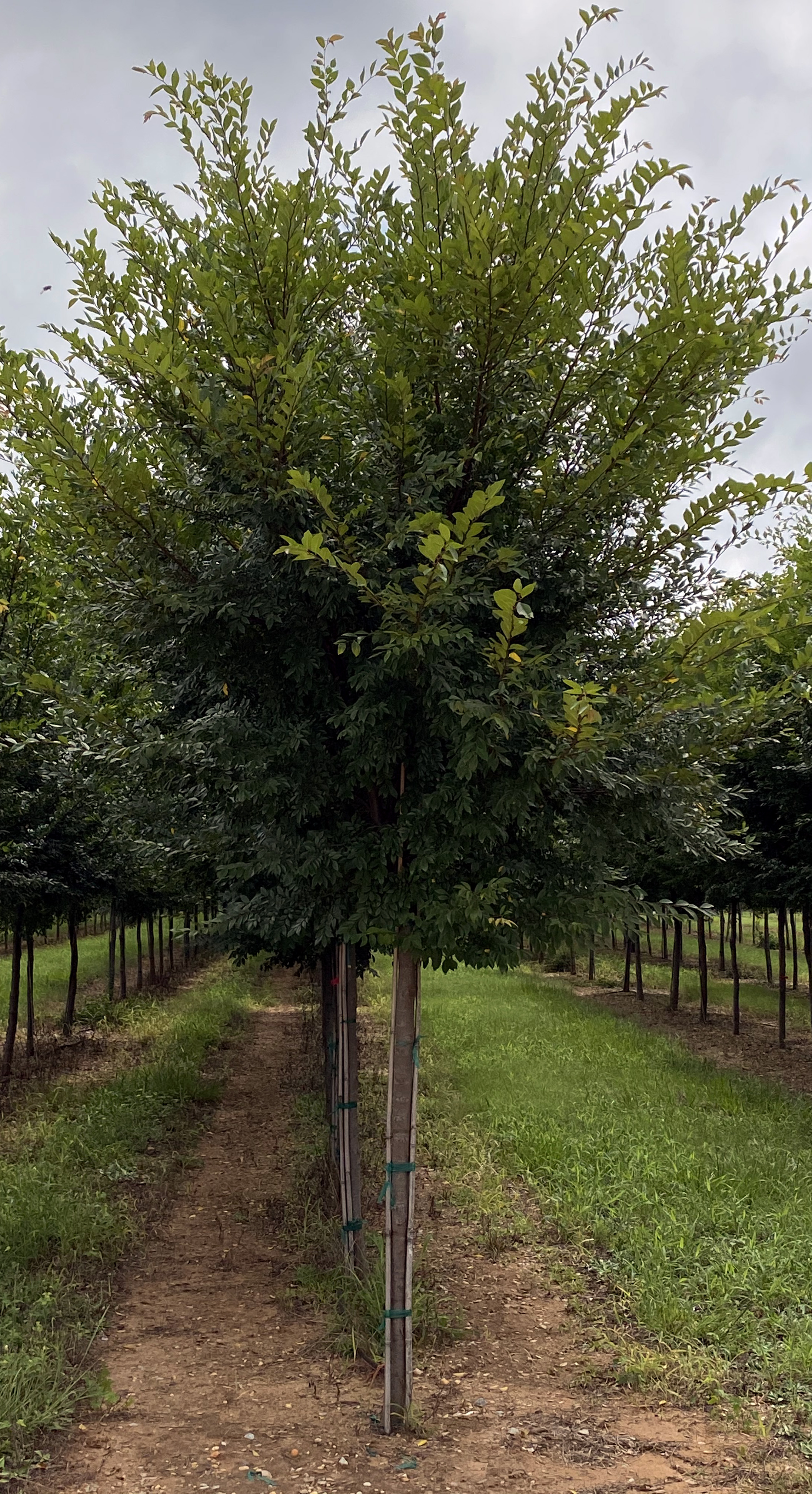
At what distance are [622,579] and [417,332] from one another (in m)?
1.35

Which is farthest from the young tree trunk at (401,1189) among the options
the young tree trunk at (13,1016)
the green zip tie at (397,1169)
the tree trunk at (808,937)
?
the tree trunk at (808,937)

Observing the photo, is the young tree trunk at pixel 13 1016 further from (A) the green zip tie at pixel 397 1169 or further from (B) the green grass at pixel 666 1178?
(A) the green zip tie at pixel 397 1169

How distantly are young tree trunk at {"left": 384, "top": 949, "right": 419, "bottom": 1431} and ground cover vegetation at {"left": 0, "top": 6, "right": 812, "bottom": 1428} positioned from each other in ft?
0.05

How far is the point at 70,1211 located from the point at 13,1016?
6.28 m

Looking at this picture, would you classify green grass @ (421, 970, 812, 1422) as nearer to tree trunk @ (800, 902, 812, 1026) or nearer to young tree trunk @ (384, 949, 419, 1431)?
young tree trunk @ (384, 949, 419, 1431)

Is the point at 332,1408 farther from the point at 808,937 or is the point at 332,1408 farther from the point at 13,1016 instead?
the point at 808,937

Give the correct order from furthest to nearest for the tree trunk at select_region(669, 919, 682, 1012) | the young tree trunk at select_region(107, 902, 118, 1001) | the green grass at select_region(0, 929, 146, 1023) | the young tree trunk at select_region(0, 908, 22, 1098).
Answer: the green grass at select_region(0, 929, 146, 1023), the tree trunk at select_region(669, 919, 682, 1012), the young tree trunk at select_region(107, 902, 118, 1001), the young tree trunk at select_region(0, 908, 22, 1098)

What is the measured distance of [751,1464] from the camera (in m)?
3.55

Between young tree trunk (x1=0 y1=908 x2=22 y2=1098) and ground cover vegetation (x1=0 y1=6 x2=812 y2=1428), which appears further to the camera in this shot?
young tree trunk (x1=0 y1=908 x2=22 y2=1098)

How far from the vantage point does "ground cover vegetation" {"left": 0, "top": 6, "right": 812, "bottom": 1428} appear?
130 inches

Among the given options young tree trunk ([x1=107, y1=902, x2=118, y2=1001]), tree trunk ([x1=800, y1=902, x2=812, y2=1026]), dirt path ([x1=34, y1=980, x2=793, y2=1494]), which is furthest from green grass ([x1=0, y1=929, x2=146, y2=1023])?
dirt path ([x1=34, y1=980, x2=793, y2=1494])

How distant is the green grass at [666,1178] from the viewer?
4457mm

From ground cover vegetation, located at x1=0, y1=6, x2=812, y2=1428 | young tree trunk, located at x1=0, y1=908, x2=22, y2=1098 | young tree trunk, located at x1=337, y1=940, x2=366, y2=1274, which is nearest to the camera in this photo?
ground cover vegetation, located at x1=0, y1=6, x2=812, y2=1428

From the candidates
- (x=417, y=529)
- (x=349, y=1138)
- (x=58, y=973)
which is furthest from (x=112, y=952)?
(x=417, y=529)
